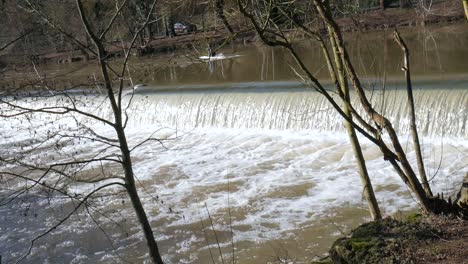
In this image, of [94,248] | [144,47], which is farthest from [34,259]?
[144,47]

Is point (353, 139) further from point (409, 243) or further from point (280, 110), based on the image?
point (280, 110)

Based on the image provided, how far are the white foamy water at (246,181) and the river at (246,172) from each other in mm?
22

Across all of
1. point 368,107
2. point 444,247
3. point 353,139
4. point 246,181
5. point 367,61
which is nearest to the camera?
point 444,247

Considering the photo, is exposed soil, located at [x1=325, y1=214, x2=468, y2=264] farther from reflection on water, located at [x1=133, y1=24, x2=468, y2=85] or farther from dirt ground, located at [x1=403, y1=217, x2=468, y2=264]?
reflection on water, located at [x1=133, y1=24, x2=468, y2=85]

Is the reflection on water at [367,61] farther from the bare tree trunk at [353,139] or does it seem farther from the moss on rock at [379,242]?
the moss on rock at [379,242]

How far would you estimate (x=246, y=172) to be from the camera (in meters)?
8.25

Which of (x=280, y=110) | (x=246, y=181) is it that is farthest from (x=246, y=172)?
(x=280, y=110)

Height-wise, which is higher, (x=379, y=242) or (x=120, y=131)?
(x=120, y=131)

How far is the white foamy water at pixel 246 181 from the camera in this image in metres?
6.03

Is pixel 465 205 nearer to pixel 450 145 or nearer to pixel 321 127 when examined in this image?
pixel 450 145

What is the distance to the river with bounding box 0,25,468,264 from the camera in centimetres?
592

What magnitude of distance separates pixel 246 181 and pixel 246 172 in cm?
42

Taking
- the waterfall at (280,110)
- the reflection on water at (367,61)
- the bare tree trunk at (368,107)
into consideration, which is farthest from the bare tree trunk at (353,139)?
the reflection on water at (367,61)

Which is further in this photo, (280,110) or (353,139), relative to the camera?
(280,110)
